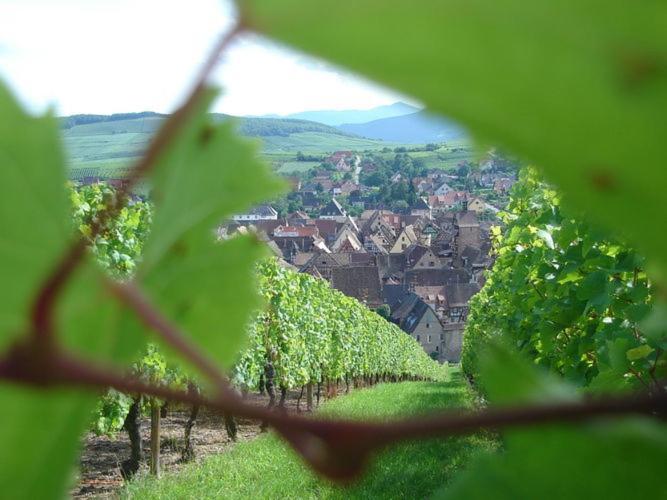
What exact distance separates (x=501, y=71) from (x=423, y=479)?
10.2 metres

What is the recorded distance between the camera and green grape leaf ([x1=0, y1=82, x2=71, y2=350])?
0.82 ft

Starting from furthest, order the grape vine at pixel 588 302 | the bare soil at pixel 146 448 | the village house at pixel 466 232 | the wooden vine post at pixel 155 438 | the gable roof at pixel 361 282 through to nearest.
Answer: the village house at pixel 466 232 < the gable roof at pixel 361 282 < the wooden vine post at pixel 155 438 < the bare soil at pixel 146 448 < the grape vine at pixel 588 302

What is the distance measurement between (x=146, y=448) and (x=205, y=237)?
511 inches

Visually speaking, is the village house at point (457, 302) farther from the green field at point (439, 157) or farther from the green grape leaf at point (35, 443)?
the green grape leaf at point (35, 443)

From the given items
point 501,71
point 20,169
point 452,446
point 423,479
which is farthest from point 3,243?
point 452,446

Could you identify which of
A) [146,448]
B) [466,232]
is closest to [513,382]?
[146,448]

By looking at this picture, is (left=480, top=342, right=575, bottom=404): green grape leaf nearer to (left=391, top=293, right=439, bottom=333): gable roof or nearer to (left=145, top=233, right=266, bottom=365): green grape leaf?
(left=145, top=233, right=266, bottom=365): green grape leaf

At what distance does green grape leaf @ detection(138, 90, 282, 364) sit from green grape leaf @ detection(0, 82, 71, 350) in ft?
0.12

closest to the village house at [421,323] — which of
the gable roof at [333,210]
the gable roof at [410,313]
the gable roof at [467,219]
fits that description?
the gable roof at [410,313]

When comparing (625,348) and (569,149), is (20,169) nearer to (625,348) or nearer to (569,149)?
(569,149)

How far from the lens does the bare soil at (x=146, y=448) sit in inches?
366

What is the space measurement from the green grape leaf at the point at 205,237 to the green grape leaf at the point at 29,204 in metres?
0.04

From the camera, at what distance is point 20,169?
25 centimetres

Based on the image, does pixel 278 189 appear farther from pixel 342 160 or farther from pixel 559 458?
pixel 342 160
